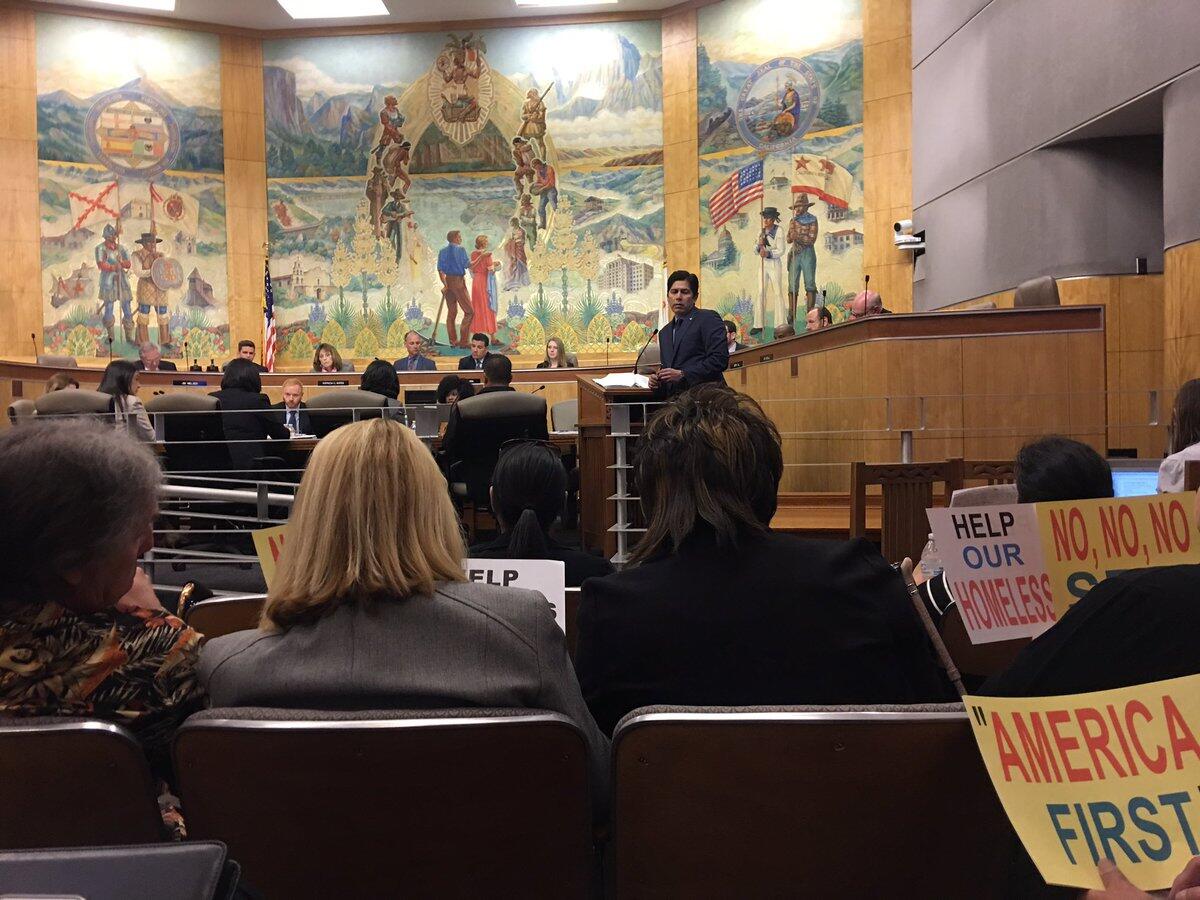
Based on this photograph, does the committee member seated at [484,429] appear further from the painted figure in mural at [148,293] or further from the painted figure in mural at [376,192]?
the painted figure in mural at [376,192]

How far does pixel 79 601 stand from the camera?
1684mm

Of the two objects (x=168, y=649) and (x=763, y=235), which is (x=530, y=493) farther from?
(x=763, y=235)

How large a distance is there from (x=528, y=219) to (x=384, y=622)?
15.6 meters

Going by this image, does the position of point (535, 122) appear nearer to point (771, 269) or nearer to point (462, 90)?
point (462, 90)

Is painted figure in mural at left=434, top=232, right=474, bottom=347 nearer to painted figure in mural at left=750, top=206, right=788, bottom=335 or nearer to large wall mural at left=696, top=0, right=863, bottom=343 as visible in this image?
large wall mural at left=696, top=0, right=863, bottom=343

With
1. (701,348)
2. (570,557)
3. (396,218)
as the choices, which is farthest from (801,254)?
(570,557)

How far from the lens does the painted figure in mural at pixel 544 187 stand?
54.8ft

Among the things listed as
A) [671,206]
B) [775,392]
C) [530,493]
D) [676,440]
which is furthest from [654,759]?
→ [671,206]

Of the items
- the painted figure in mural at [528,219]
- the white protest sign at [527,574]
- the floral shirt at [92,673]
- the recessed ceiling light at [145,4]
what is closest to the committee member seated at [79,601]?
the floral shirt at [92,673]

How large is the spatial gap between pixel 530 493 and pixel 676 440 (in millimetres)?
1309

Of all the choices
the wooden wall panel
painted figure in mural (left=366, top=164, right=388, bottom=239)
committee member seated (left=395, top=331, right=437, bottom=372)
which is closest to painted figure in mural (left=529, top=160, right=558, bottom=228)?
painted figure in mural (left=366, top=164, right=388, bottom=239)

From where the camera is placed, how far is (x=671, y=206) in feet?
53.1

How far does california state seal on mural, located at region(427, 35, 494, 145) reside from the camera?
16.9 meters

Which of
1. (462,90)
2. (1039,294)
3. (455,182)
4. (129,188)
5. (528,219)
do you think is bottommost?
(1039,294)
